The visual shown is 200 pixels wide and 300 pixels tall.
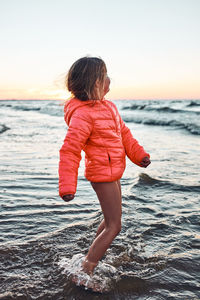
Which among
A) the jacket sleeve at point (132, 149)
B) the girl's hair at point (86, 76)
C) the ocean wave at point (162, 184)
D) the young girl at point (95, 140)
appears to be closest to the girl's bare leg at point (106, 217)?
the young girl at point (95, 140)

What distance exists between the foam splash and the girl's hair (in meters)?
1.48

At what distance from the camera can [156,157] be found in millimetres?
7844

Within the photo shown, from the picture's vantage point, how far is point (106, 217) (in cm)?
252

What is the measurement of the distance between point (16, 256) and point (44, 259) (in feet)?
0.89

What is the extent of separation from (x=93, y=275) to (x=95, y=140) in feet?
3.85

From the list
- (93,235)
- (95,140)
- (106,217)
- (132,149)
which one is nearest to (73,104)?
(95,140)

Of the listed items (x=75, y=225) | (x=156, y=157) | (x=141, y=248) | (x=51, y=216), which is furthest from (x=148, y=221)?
(x=156, y=157)

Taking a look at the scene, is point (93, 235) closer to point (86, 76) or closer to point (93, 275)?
point (93, 275)

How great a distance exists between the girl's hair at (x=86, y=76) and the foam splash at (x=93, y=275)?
148cm

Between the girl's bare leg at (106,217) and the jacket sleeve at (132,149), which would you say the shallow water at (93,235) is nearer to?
the girl's bare leg at (106,217)

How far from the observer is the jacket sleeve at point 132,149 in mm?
2873

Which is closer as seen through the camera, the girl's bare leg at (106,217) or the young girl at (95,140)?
the young girl at (95,140)

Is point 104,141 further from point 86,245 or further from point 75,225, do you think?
point 75,225

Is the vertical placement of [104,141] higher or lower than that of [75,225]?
higher
